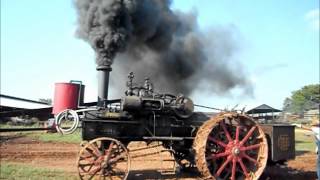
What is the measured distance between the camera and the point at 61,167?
1095 centimetres

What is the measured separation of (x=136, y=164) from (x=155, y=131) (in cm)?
299

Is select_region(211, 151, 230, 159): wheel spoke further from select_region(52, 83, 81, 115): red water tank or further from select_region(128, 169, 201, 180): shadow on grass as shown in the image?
select_region(52, 83, 81, 115): red water tank

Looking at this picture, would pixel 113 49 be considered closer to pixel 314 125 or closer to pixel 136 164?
pixel 136 164

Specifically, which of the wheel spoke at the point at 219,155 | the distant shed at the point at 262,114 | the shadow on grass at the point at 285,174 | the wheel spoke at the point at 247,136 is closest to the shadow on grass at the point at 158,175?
the wheel spoke at the point at 219,155

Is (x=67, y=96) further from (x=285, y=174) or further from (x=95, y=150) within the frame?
(x=285, y=174)

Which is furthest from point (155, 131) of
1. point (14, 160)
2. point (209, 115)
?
point (14, 160)

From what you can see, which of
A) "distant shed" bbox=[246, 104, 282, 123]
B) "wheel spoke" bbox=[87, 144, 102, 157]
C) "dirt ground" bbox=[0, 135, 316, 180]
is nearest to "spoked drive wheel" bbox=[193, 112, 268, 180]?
"dirt ground" bbox=[0, 135, 316, 180]

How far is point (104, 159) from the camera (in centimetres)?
881

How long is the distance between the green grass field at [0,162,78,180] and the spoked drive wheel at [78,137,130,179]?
61cm

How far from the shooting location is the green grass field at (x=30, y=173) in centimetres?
897

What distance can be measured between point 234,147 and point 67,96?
153 inches

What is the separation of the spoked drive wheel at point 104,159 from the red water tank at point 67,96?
1396mm

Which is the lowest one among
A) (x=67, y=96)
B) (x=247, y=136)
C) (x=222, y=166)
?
(x=222, y=166)

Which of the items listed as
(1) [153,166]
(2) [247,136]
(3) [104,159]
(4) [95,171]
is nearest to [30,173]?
(4) [95,171]
